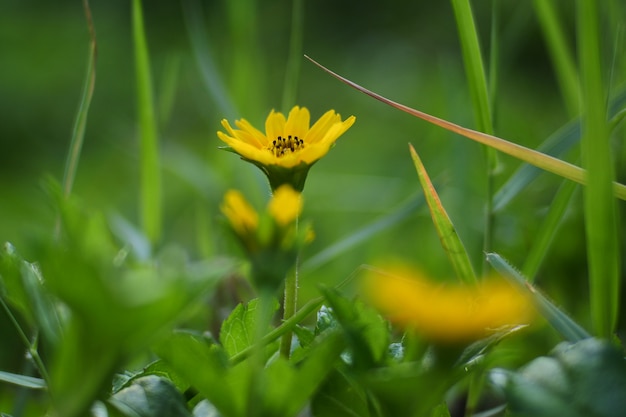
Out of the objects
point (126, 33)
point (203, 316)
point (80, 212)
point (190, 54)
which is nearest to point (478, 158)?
point (203, 316)

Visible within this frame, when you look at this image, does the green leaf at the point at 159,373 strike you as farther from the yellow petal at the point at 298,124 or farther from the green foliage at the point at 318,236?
the yellow petal at the point at 298,124

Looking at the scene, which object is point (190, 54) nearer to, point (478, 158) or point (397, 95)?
point (397, 95)

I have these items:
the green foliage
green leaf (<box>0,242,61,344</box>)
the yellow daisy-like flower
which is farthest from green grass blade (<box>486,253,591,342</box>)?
green leaf (<box>0,242,61,344</box>)

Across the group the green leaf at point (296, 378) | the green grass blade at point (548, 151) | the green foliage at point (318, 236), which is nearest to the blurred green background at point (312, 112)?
the green foliage at point (318, 236)

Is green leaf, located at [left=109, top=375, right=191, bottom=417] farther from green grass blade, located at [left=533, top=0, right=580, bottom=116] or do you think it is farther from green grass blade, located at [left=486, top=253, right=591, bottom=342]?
green grass blade, located at [left=533, top=0, right=580, bottom=116]

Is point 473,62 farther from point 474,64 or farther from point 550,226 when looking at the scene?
point 550,226

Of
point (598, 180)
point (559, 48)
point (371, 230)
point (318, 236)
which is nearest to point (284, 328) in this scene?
point (598, 180)
